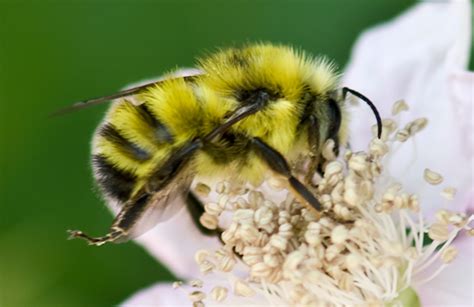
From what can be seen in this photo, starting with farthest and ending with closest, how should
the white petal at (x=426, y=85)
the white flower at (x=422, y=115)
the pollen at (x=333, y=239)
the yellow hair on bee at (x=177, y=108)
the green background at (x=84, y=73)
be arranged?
the green background at (x=84, y=73) → the white petal at (x=426, y=85) → the white flower at (x=422, y=115) → the pollen at (x=333, y=239) → the yellow hair on bee at (x=177, y=108)

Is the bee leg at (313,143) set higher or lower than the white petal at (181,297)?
higher

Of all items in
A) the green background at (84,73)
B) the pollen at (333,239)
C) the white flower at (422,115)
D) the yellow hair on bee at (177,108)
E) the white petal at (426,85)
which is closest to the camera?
the yellow hair on bee at (177,108)

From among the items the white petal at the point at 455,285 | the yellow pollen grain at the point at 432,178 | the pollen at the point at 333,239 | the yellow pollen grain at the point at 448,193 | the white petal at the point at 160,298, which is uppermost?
the yellow pollen grain at the point at 432,178

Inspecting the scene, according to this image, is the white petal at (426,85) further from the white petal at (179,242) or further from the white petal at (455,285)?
the white petal at (179,242)

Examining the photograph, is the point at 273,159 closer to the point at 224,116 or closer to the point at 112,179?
the point at 224,116

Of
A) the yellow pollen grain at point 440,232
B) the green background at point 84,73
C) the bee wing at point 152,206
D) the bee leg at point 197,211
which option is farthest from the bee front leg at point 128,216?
the green background at point 84,73

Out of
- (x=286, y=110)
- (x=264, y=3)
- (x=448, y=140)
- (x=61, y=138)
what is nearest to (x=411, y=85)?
(x=448, y=140)

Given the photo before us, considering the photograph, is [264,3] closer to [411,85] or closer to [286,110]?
[411,85]

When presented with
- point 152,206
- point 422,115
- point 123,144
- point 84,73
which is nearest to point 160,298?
point 152,206
